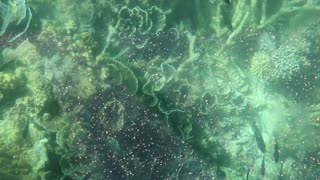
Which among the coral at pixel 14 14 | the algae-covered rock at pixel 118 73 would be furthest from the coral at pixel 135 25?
the coral at pixel 14 14

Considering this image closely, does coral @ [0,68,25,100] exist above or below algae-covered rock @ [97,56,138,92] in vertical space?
below

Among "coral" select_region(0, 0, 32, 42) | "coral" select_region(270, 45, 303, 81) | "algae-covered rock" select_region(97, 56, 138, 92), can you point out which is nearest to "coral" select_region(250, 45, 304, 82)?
"coral" select_region(270, 45, 303, 81)

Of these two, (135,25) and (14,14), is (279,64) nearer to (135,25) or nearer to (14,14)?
(135,25)

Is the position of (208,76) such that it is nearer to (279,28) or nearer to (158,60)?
(158,60)

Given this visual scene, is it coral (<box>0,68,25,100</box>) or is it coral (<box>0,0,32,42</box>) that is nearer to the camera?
coral (<box>0,68,25,100</box>)

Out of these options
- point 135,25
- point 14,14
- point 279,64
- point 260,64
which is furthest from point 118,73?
point 279,64

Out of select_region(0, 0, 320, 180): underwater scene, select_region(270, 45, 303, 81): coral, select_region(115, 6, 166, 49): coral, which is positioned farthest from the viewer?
select_region(270, 45, 303, 81): coral

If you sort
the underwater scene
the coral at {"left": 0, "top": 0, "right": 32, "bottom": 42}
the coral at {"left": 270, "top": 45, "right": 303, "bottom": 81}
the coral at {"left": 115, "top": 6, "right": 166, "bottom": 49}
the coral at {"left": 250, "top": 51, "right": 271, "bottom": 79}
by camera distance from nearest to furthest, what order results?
1. the underwater scene
2. the coral at {"left": 0, "top": 0, "right": 32, "bottom": 42}
3. the coral at {"left": 115, "top": 6, "right": 166, "bottom": 49}
4. the coral at {"left": 270, "top": 45, "right": 303, "bottom": 81}
5. the coral at {"left": 250, "top": 51, "right": 271, "bottom": 79}

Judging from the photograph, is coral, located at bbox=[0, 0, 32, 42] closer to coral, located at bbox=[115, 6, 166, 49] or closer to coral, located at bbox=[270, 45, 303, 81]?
coral, located at bbox=[115, 6, 166, 49]
